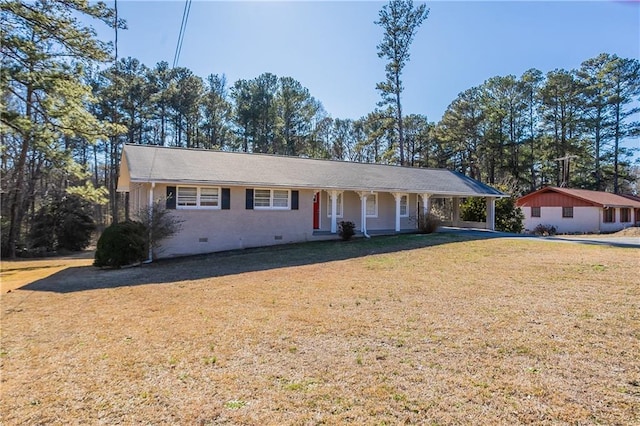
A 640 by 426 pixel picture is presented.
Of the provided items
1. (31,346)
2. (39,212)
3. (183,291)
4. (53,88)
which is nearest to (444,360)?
(31,346)

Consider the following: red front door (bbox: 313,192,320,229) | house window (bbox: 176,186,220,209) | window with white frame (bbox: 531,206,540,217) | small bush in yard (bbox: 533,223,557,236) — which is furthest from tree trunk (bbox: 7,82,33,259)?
window with white frame (bbox: 531,206,540,217)

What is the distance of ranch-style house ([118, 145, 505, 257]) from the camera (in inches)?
527

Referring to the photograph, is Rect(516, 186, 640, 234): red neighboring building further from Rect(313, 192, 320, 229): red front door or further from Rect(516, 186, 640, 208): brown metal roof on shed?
Rect(313, 192, 320, 229): red front door

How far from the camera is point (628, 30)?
→ 8797 mm

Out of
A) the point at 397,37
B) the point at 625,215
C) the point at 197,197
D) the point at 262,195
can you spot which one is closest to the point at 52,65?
the point at 197,197

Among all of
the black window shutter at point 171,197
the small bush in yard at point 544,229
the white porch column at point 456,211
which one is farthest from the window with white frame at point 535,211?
the black window shutter at point 171,197

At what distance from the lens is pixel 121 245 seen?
1153 cm

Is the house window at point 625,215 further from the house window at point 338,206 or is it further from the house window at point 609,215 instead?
the house window at point 338,206

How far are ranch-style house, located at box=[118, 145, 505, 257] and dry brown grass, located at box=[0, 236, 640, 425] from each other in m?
4.94

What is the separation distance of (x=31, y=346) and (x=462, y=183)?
20725mm

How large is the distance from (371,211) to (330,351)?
1444cm

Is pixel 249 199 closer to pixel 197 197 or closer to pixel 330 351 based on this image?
pixel 197 197

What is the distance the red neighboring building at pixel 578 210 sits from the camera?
1092 inches

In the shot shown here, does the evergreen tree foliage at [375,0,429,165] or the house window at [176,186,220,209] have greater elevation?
the evergreen tree foliage at [375,0,429,165]
